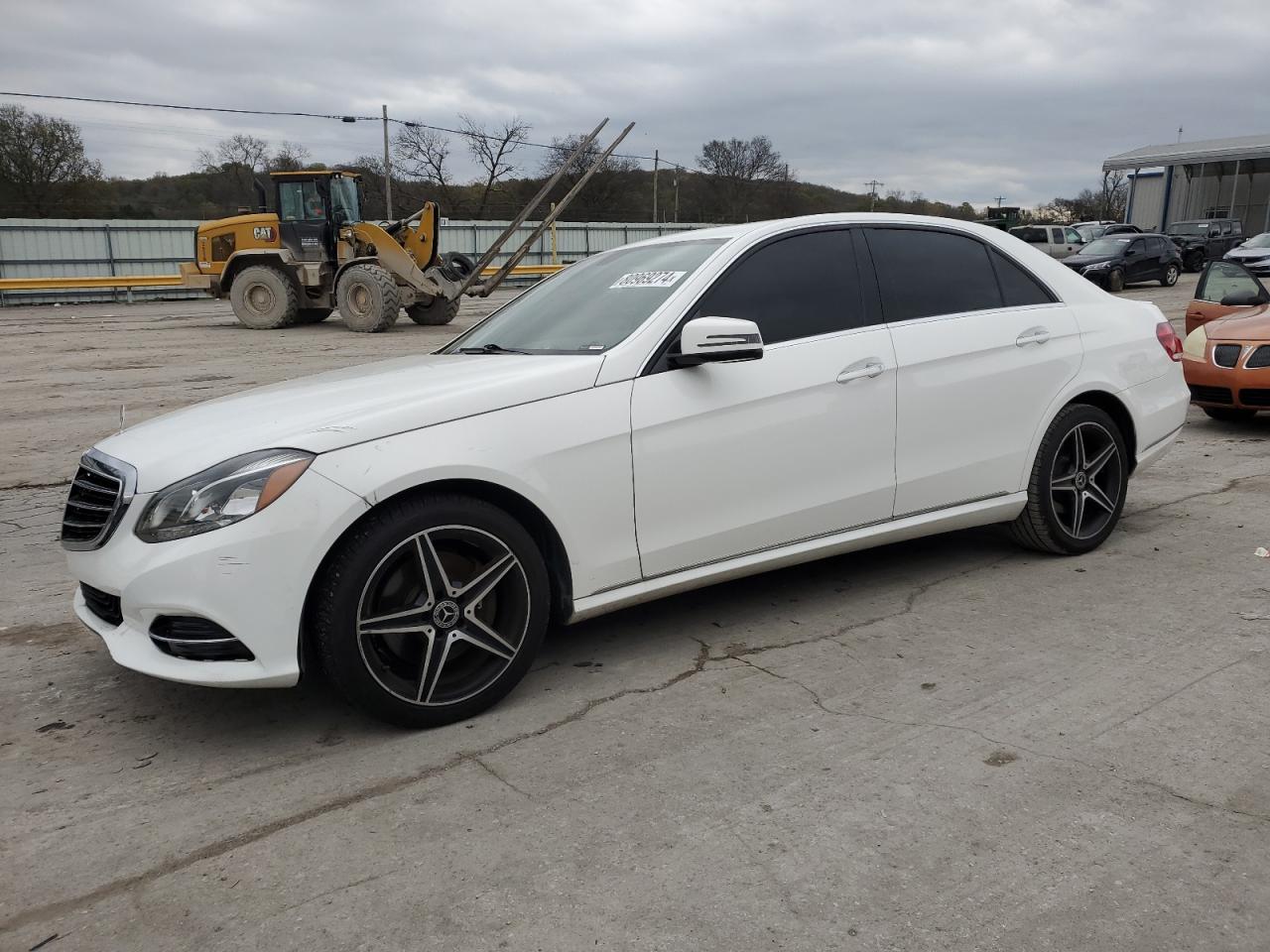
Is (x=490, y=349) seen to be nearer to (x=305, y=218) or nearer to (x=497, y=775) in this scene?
(x=497, y=775)

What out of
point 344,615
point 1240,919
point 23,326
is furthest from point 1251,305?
point 23,326

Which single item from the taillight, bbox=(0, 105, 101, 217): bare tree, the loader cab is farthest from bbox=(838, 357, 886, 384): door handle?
bbox=(0, 105, 101, 217): bare tree

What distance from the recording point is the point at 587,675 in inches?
148

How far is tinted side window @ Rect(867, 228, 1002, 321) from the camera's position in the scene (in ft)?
14.5

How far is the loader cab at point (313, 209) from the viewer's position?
20.7 m

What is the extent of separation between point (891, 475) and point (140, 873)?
298 centimetres

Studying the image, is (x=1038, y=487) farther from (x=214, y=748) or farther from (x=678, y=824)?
(x=214, y=748)

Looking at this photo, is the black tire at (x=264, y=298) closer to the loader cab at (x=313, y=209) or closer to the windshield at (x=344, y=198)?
the loader cab at (x=313, y=209)

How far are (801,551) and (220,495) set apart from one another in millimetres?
2123

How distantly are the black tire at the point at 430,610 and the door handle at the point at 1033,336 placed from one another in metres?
2.53

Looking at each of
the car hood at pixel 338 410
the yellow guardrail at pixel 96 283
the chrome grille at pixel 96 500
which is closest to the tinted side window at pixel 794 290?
the car hood at pixel 338 410

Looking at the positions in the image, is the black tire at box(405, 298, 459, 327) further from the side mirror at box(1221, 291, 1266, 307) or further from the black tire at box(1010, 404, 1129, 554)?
the black tire at box(1010, 404, 1129, 554)

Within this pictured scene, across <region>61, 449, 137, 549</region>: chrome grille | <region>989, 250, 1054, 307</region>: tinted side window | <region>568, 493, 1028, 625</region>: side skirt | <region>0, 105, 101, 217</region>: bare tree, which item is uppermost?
<region>0, 105, 101, 217</region>: bare tree

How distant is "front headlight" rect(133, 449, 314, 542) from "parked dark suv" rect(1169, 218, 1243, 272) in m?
37.4
